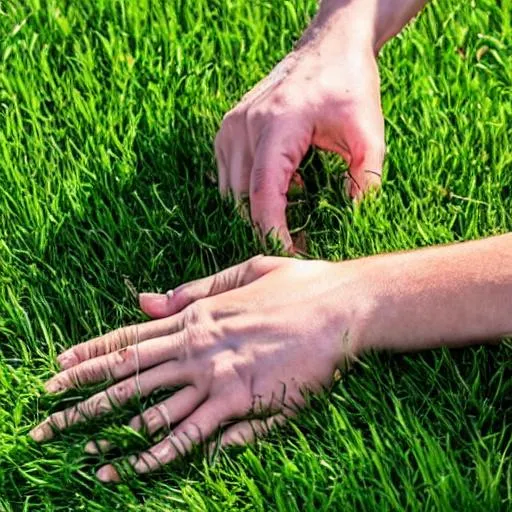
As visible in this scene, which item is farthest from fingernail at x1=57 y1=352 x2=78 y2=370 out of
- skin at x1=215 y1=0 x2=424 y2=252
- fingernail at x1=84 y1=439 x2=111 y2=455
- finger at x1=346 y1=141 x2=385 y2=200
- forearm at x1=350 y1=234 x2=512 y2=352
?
finger at x1=346 y1=141 x2=385 y2=200

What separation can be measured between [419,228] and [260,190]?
0.45 metres

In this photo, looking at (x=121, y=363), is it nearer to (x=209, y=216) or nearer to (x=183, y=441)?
(x=183, y=441)

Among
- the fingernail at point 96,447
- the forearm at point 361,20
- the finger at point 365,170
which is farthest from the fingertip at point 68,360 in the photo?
the forearm at point 361,20

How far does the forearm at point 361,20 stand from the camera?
9.62 feet

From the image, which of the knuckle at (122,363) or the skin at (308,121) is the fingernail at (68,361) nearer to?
the knuckle at (122,363)

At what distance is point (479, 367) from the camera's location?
2.46 metres

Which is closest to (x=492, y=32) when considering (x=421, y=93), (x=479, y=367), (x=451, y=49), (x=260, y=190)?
(x=451, y=49)

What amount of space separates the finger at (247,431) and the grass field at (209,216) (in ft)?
0.08

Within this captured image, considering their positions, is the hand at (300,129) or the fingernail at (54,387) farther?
the hand at (300,129)

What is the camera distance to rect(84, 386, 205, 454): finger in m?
2.44

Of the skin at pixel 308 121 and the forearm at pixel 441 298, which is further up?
the skin at pixel 308 121

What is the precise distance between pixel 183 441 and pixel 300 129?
34.5 inches

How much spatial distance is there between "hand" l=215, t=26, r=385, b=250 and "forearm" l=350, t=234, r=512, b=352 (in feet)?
1.28

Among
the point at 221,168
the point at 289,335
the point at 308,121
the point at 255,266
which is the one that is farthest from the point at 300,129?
the point at 289,335
